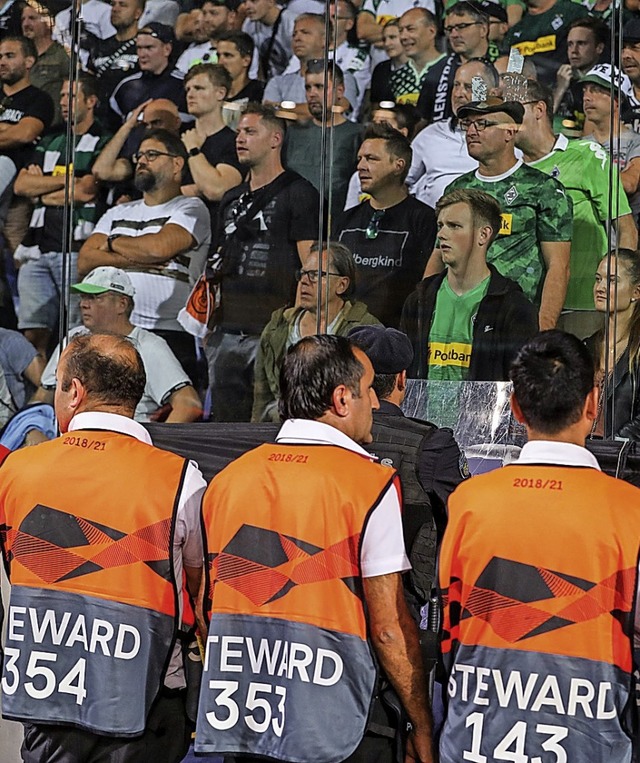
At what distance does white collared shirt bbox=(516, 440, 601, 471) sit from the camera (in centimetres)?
198

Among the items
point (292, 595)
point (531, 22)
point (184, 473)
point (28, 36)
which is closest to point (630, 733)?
point (292, 595)

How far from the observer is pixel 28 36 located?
6.26m

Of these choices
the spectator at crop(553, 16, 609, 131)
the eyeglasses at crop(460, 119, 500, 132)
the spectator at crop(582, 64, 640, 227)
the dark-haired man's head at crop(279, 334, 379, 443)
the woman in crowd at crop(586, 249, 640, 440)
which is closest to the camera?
the dark-haired man's head at crop(279, 334, 379, 443)

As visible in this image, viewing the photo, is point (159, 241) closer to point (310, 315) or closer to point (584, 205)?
point (310, 315)

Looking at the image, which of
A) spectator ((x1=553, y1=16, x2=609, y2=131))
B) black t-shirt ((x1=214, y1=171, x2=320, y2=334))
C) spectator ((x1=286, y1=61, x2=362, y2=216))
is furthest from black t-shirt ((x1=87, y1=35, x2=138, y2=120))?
spectator ((x1=553, y1=16, x2=609, y2=131))

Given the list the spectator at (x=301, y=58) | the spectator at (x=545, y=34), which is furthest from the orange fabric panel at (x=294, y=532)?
the spectator at (x=301, y=58)

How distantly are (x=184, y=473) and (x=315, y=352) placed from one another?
377 mm

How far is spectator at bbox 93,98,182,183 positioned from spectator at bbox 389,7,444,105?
126 cm

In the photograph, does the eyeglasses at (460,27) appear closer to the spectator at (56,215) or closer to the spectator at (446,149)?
the spectator at (446,149)

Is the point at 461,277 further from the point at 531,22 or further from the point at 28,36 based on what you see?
the point at 28,36

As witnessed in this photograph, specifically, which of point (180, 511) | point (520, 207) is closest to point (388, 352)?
point (180, 511)

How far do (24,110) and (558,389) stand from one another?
4.95 m

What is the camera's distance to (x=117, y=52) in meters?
5.98

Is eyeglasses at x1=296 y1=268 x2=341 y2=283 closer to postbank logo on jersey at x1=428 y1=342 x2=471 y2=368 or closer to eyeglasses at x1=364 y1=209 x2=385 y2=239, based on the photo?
eyeglasses at x1=364 y1=209 x2=385 y2=239
